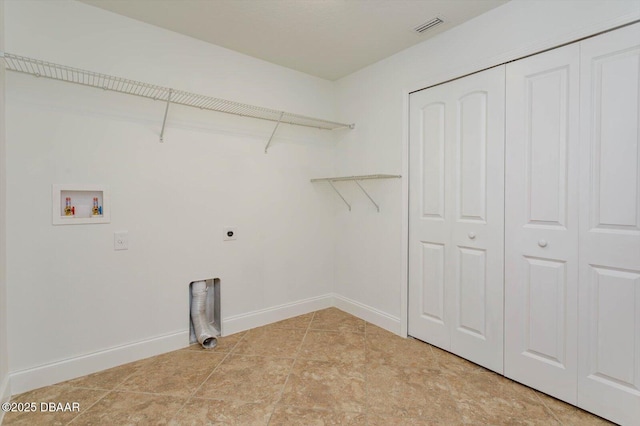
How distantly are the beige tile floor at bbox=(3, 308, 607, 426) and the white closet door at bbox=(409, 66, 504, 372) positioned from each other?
0.23 metres

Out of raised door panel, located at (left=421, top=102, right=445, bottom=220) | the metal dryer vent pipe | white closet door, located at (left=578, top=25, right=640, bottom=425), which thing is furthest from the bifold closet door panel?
the metal dryer vent pipe

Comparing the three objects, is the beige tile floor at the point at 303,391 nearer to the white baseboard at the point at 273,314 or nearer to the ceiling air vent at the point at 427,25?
the white baseboard at the point at 273,314

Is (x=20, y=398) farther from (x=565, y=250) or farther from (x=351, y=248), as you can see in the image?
(x=565, y=250)

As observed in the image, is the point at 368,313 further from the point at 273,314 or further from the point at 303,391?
the point at 303,391

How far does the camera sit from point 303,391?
1853 millimetres

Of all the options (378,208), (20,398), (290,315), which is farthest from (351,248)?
(20,398)

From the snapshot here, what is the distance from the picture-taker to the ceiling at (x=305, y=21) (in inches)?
77.4

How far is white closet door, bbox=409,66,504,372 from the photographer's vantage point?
2.03m

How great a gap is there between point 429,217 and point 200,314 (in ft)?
6.43

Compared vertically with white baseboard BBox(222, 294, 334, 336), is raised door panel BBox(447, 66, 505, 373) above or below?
above

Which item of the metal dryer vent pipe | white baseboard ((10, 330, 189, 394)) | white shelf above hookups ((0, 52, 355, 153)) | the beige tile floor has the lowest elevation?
the beige tile floor

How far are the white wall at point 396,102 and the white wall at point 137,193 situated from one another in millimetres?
500

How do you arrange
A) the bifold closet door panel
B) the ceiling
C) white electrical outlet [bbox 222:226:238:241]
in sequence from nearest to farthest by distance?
the ceiling < the bifold closet door panel < white electrical outlet [bbox 222:226:238:241]

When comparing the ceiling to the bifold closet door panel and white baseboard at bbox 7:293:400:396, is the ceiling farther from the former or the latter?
white baseboard at bbox 7:293:400:396
